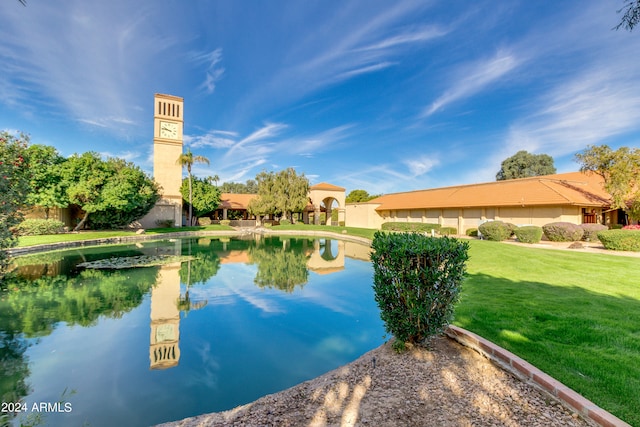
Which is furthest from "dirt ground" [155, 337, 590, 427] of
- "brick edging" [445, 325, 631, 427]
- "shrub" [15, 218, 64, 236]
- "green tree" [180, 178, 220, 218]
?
"green tree" [180, 178, 220, 218]

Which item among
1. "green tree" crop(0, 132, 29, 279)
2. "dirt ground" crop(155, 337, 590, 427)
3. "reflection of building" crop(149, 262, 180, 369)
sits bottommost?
"reflection of building" crop(149, 262, 180, 369)

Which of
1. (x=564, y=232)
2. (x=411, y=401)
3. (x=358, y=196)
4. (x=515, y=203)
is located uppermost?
(x=358, y=196)

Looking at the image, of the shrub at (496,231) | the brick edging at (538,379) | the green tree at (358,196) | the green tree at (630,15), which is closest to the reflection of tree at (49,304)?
the brick edging at (538,379)

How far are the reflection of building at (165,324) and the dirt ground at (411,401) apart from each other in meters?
2.02

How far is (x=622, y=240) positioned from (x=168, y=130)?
4177cm

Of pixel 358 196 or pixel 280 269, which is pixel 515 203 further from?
pixel 358 196

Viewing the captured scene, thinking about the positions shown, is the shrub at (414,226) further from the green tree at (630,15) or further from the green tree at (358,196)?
the green tree at (358,196)

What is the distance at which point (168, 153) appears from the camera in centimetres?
3400

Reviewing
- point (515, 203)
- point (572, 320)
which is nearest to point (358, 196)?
point (515, 203)

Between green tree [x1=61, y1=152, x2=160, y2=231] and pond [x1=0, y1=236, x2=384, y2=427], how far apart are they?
15.4m

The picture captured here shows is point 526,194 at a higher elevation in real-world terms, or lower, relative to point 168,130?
lower

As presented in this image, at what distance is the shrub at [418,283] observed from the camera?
3.79m

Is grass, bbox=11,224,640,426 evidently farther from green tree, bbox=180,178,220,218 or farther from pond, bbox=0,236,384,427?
green tree, bbox=180,178,220,218

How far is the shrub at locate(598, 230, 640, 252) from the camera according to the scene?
1298cm
